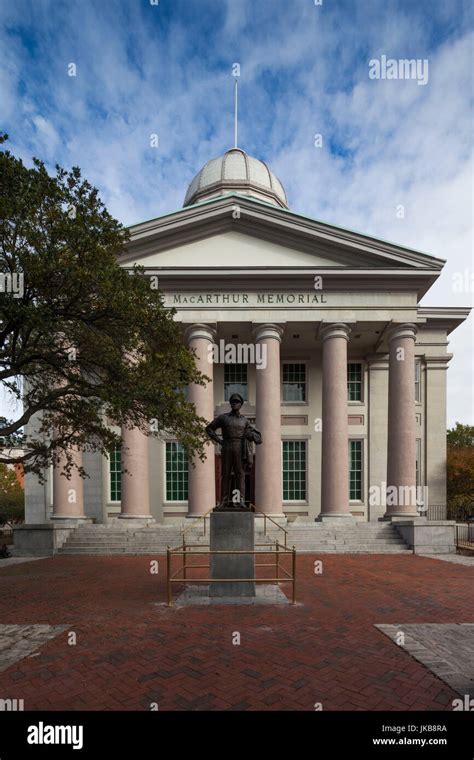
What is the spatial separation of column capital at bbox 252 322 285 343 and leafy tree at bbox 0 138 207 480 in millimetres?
10404

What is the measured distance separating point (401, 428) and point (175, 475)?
11.9 metres

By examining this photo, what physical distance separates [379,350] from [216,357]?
9.25m

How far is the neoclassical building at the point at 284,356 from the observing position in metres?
20.8

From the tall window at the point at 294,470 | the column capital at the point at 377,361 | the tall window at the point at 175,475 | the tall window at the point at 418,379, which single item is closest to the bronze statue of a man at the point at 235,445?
the tall window at the point at 175,475

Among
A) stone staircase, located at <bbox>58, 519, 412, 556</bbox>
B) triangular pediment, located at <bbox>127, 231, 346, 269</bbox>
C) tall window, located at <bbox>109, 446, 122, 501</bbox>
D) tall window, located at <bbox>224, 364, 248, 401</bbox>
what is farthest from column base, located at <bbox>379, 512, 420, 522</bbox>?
tall window, located at <bbox>109, 446, 122, 501</bbox>

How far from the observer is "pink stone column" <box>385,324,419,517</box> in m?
20.4

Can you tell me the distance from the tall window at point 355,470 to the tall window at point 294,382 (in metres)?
4.05

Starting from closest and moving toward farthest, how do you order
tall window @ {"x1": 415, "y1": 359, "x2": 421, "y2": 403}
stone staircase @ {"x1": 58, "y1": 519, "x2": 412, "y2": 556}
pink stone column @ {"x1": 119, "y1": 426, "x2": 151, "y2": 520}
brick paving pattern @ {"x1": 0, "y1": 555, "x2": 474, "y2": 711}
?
brick paving pattern @ {"x1": 0, "y1": 555, "x2": 474, "y2": 711} → stone staircase @ {"x1": 58, "y1": 519, "x2": 412, "y2": 556} → pink stone column @ {"x1": 119, "y1": 426, "x2": 151, "y2": 520} → tall window @ {"x1": 415, "y1": 359, "x2": 421, "y2": 403}

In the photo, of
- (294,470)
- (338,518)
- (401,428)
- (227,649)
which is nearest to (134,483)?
(294,470)

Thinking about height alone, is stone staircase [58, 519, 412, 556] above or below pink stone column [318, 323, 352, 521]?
below

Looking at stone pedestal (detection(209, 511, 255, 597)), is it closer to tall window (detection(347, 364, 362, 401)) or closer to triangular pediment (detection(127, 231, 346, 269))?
triangular pediment (detection(127, 231, 346, 269))

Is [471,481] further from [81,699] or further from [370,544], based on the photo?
[81,699]
